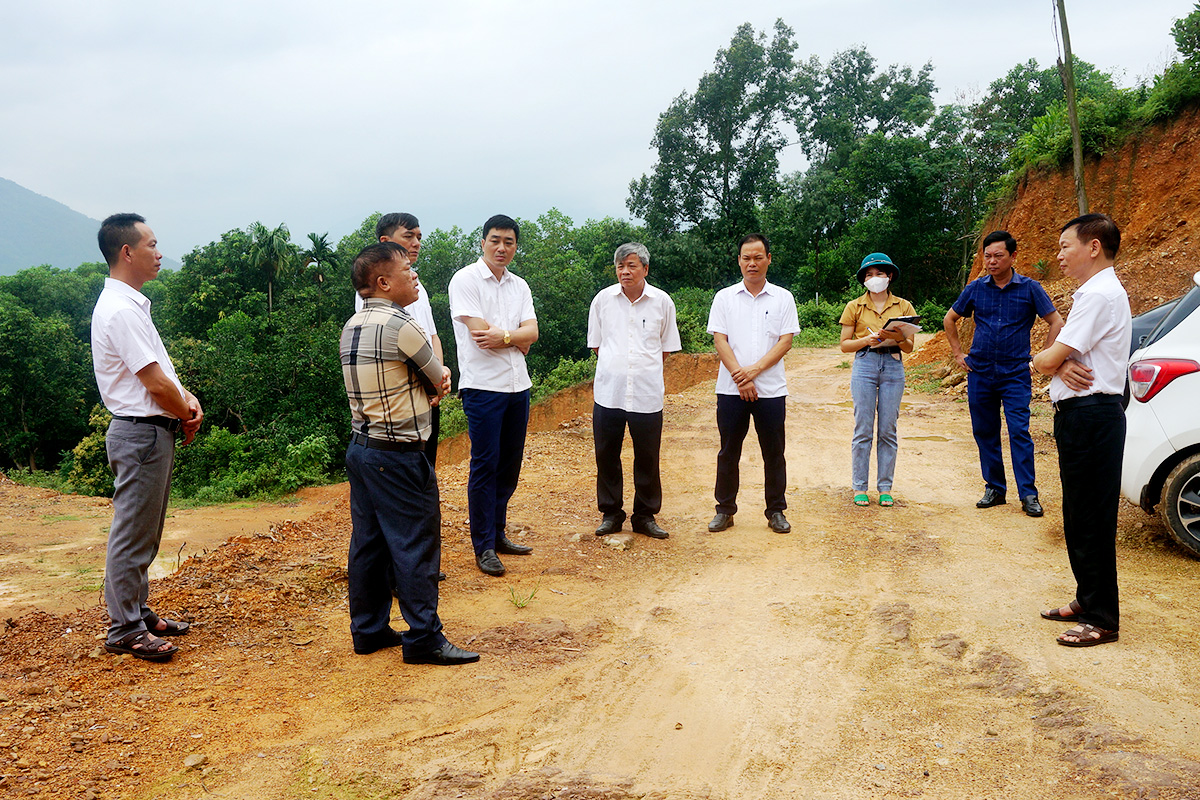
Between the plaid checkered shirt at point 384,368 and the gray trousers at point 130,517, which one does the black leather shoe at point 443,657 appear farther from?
the gray trousers at point 130,517

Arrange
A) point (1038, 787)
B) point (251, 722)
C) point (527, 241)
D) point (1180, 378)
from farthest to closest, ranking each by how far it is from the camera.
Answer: point (527, 241), point (1180, 378), point (251, 722), point (1038, 787)

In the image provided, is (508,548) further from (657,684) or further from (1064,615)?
(1064,615)

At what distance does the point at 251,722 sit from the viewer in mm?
3111

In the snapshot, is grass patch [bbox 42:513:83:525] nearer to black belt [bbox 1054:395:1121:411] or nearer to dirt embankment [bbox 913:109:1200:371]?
black belt [bbox 1054:395:1121:411]

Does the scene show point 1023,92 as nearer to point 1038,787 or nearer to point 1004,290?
point 1004,290

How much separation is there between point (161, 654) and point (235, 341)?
1025 inches

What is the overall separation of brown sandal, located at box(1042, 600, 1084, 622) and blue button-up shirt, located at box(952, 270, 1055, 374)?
2601mm

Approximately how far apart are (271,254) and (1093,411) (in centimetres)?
3546

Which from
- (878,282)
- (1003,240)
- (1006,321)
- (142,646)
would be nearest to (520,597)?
(142,646)

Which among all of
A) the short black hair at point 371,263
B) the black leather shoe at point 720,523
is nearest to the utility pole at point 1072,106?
the black leather shoe at point 720,523

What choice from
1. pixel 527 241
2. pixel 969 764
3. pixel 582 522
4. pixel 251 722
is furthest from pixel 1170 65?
pixel 527 241

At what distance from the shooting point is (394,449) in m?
3.59

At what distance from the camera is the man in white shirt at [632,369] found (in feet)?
18.4

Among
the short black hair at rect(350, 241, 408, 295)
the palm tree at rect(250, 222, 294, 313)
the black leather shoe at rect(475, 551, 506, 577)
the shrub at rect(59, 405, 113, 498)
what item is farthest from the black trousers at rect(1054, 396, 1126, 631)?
the palm tree at rect(250, 222, 294, 313)
